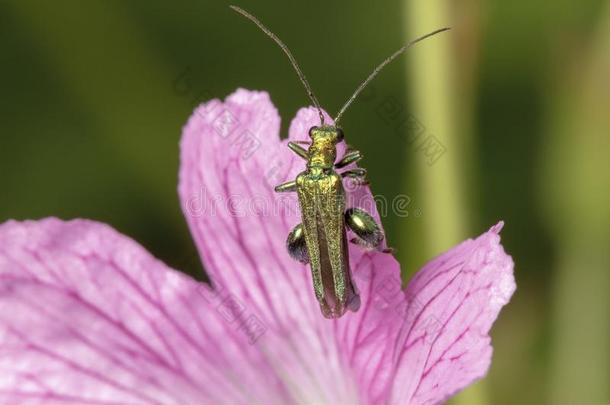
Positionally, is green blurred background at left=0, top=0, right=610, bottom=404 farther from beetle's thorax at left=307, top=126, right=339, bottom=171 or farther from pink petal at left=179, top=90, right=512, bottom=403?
pink petal at left=179, top=90, right=512, bottom=403

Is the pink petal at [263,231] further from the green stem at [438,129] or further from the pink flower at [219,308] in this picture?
the green stem at [438,129]

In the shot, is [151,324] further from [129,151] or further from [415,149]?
[129,151]

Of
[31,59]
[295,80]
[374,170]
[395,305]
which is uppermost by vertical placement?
[31,59]

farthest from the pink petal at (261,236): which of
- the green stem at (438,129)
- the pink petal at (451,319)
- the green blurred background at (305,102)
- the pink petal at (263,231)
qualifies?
the green blurred background at (305,102)

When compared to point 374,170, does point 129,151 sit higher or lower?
higher

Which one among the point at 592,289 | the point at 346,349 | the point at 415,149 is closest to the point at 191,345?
the point at 346,349

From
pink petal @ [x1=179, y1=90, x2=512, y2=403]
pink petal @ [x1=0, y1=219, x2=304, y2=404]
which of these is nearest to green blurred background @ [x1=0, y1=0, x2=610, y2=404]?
pink petal @ [x1=179, y1=90, x2=512, y2=403]

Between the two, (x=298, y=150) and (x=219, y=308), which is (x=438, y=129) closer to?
(x=298, y=150)
